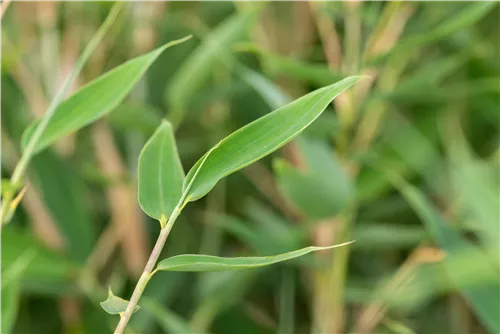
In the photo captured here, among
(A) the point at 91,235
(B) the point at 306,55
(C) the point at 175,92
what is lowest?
(A) the point at 91,235

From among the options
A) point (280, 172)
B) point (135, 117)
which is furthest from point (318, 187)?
point (135, 117)

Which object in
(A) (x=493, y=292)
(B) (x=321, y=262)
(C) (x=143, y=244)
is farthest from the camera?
(C) (x=143, y=244)

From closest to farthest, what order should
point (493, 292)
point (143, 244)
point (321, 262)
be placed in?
point (493, 292)
point (321, 262)
point (143, 244)

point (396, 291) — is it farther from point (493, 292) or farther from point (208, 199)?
point (208, 199)

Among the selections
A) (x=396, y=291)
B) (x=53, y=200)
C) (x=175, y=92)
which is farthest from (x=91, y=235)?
(x=396, y=291)

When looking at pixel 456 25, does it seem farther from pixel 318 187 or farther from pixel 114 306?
pixel 114 306

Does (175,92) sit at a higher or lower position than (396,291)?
higher

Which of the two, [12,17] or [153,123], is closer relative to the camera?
[153,123]
